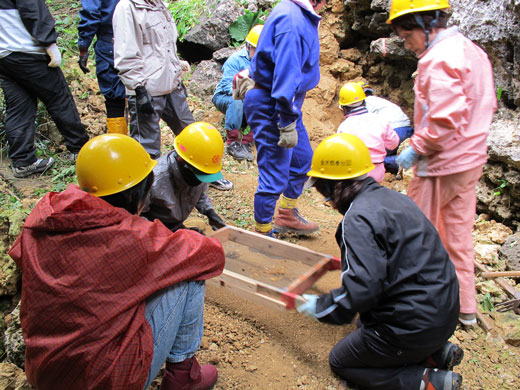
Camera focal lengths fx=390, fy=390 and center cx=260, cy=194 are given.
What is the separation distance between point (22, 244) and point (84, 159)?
469 millimetres

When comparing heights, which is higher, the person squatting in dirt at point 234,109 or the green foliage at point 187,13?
the green foliage at point 187,13

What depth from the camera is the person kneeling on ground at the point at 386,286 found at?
189 centimetres

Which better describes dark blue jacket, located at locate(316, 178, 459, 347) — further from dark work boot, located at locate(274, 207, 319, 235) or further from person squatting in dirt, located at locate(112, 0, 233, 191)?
person squatting in dirt, located at locate(112, 0, 233, 191)

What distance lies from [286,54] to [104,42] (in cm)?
259

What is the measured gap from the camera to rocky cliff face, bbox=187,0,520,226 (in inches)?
159

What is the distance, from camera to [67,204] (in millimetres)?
1589

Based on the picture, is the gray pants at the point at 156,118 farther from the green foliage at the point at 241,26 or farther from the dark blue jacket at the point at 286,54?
the green foliage at the point at 241,26

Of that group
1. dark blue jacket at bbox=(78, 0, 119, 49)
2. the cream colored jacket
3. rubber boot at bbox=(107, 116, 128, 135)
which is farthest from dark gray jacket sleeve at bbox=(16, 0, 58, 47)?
rubber boot at bbox=(107, 116, 128, 135)

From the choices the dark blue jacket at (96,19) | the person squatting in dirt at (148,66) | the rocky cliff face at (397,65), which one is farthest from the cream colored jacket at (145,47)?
the rocky cliff face at (397,65)

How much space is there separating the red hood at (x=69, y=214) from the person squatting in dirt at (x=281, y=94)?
1.84m

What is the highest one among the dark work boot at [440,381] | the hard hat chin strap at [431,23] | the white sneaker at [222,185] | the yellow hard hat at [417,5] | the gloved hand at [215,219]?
the yellow hard hat at [417,5]

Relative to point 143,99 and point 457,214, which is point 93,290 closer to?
point 457,214

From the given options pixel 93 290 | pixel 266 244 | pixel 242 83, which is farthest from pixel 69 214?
pixel 242 83

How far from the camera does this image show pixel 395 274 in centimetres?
193
